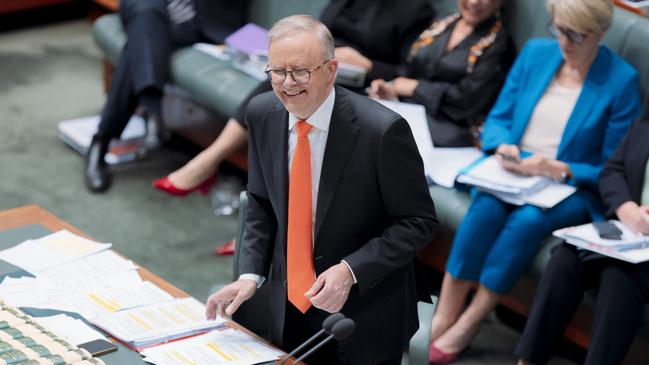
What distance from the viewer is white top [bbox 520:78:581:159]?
389 cm

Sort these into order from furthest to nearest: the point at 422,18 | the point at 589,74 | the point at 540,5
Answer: the point at 422,18
the point at 540,5
the point at 589,74

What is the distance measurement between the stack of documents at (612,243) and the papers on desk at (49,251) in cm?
150

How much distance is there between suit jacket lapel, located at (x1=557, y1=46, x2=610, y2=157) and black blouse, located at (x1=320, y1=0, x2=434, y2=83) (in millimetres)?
925

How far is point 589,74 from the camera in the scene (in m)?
3.85

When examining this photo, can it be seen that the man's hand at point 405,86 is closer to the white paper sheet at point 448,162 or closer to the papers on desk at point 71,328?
the white paper sheet at point 448,162

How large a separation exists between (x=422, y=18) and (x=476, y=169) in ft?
3.09

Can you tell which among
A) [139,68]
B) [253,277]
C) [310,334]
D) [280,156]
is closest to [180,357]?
[253,277]

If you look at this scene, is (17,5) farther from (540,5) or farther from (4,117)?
(540,5)

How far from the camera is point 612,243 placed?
3385 mm

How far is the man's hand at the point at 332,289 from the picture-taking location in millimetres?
2391

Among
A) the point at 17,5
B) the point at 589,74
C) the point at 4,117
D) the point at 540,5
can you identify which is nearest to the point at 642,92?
the point at 589,74

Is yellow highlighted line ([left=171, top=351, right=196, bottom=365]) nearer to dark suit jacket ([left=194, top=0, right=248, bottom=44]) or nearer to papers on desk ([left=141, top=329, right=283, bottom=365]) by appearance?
papers on desk ([left=141, top=329, right=283, bottom=365])

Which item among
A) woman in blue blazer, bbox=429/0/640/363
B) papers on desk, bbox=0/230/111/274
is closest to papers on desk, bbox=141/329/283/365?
papers on desk, bbox=0/230/111/274

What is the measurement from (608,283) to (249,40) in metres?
2.24
